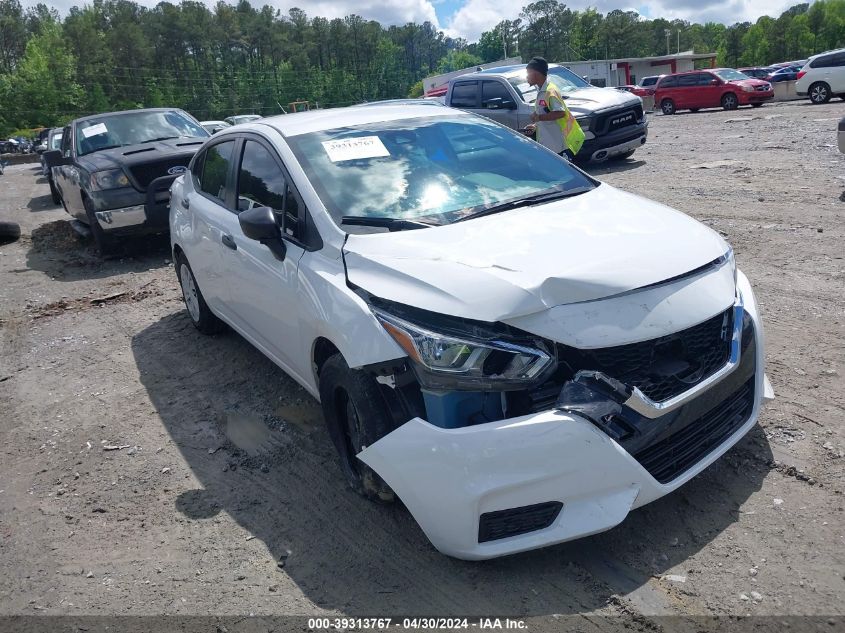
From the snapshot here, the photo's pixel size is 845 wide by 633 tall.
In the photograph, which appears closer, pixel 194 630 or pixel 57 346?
pixel 194 630

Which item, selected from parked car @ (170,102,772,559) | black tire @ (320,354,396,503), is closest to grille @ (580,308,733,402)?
parked car @ (170,102,772,559)

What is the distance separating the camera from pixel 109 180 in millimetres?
9141

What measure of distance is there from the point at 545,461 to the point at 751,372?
4.00 ft

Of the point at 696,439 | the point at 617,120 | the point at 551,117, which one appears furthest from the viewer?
the point at 617,120

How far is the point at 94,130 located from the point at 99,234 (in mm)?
1897

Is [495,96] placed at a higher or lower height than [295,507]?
higher

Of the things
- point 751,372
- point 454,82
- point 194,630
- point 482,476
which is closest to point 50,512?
point 194,630

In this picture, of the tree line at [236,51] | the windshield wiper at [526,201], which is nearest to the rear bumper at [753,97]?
the windshield wiper at [526,201]

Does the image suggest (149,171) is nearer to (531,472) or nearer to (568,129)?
(568,129)

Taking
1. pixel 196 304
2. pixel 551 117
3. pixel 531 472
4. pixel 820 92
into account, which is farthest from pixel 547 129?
pixel 820 92

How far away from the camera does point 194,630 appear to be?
286cm

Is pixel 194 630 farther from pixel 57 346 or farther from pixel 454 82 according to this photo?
pixel 454 82

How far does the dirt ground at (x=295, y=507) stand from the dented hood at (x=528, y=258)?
1.07 m

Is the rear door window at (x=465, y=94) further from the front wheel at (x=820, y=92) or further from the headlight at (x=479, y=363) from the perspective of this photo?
the front wheel at (x=820, y=92)
